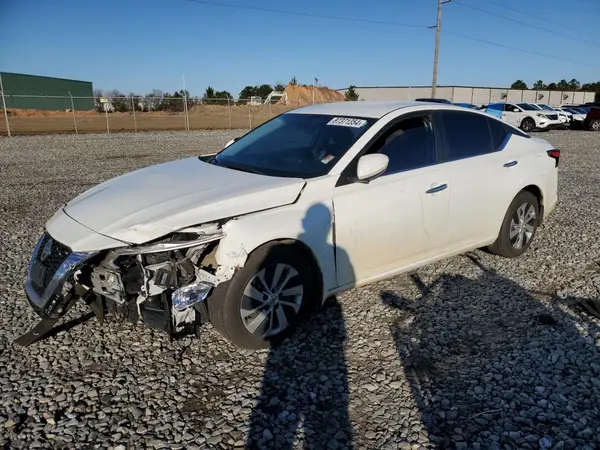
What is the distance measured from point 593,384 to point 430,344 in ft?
3.41

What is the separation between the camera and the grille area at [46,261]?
319 cm

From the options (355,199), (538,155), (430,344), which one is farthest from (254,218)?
(538,155)

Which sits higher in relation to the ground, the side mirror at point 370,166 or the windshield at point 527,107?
the windshield at point 527,107

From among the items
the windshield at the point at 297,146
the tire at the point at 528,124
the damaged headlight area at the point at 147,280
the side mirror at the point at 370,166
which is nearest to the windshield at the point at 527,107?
the tire at the point at 528,124

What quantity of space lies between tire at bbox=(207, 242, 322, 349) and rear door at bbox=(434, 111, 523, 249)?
1664 millimetres

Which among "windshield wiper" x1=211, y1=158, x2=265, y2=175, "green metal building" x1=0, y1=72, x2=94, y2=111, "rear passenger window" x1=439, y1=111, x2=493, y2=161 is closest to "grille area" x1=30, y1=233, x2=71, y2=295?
"windshield wiper" x1=211, y1=158, x2=265, y2=175

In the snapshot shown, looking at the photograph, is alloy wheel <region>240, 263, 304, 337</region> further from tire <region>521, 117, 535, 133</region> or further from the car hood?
tire <region>521, 117, 535, 133</region>

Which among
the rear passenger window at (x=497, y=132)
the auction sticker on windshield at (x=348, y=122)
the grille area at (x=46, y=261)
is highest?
the auction sticker on windshield at (x=348, y=122)

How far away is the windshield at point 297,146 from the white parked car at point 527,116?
2270 centimetres

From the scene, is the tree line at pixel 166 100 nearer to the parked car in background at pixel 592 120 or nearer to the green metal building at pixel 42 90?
the green metal building at pixel 42 90

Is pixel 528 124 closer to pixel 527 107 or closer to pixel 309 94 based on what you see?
pixel 527 107

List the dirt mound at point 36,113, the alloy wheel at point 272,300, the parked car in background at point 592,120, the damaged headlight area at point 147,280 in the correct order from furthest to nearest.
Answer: the dirt mound at point 36,113, the parked car in background at point 592,120, the alloy wheel at point 272,300, the damaged headlight area at point 147,280

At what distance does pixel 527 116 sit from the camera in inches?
975

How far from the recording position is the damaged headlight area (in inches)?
118
